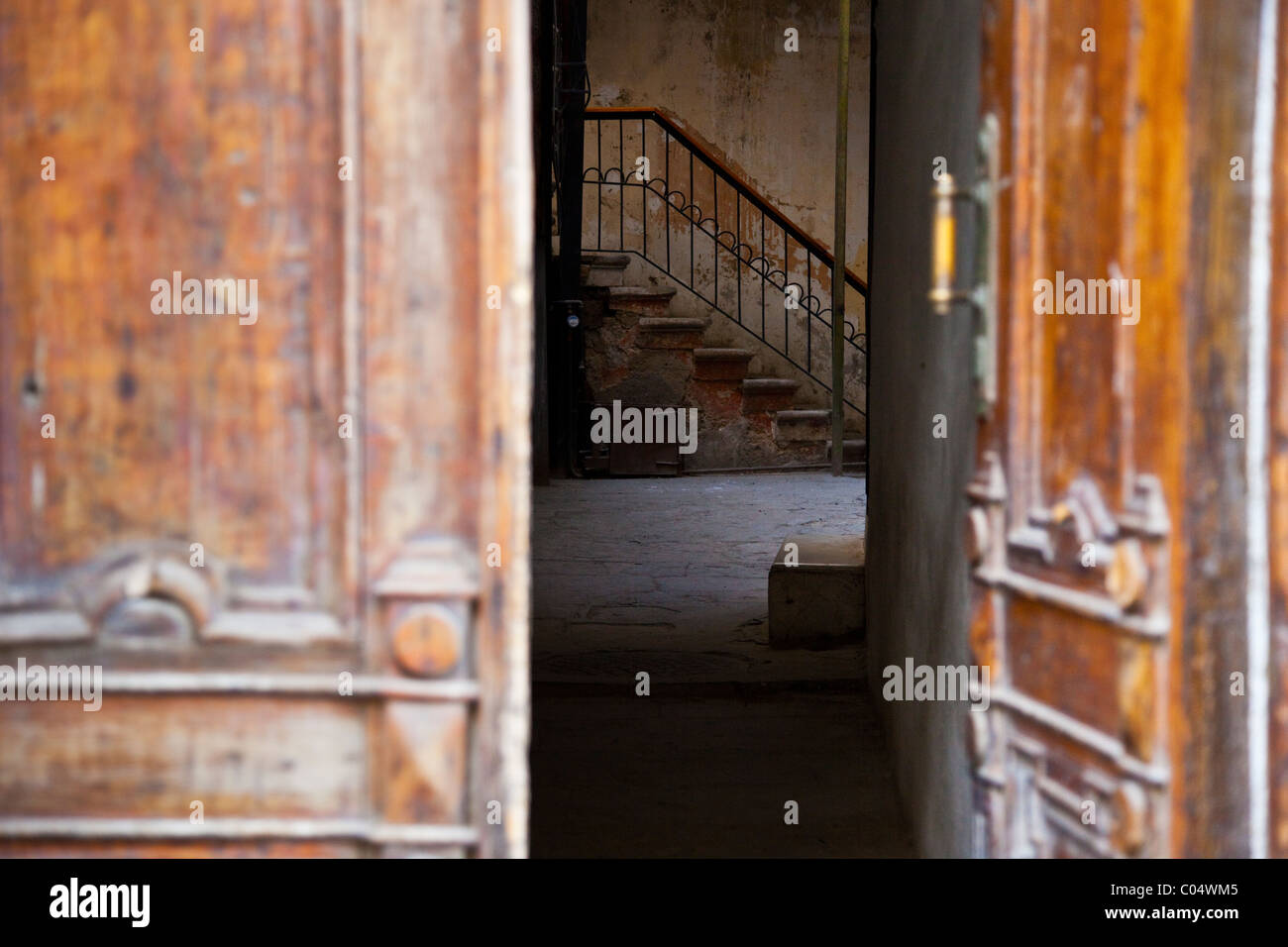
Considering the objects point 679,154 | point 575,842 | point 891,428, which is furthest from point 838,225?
point 575,842

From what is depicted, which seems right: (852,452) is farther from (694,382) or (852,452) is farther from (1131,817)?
(1131,817)

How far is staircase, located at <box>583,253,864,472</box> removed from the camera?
1006cm

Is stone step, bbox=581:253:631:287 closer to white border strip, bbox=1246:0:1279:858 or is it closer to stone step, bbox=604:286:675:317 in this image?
stone step, bbox=604:286:675:317

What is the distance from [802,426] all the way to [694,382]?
0.93m

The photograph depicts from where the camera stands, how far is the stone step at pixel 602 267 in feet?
33.5

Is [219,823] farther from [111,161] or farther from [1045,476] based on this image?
[1045,476]

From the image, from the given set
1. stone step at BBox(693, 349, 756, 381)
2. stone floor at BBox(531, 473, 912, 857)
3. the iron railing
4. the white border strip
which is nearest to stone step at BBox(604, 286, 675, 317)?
stone step at BBox(693, 349, 756, 381)

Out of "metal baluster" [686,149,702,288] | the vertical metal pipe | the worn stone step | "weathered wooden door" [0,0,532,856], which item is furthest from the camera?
"metal baluster" [686,149,702,288]

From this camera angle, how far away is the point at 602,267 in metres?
10.3

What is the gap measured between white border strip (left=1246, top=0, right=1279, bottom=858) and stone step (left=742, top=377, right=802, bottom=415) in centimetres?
848

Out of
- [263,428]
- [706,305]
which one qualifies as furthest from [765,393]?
[263,428]

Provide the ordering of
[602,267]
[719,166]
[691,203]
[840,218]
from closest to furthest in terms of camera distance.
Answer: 1. [840,218]
2. [719,166]
3. [602,267]
4. [691,203]

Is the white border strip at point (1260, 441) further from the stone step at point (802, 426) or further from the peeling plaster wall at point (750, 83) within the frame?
the peeling plaster wall at point (750, 83)

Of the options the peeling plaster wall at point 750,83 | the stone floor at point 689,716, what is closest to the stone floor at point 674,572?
the stone floor at point 689,716
